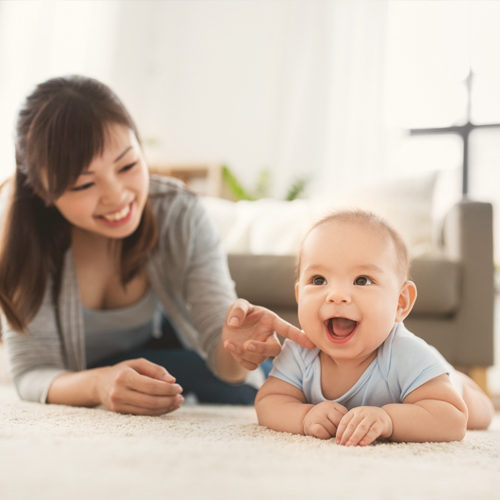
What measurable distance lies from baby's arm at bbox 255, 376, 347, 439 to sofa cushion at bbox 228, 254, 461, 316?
915 mm

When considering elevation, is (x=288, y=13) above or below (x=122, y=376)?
above

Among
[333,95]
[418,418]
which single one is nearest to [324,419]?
[418,418]

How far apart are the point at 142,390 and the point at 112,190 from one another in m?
0.37

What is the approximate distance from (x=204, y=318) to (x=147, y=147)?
9.38ft

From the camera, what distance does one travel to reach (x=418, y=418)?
695mm

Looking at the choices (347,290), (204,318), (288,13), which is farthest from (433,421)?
(288,13)

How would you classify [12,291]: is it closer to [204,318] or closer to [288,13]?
[204,318]

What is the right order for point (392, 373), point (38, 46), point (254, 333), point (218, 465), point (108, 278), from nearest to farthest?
point (218, 465) < point (392, 373) < point (254, 333) < point (108, 278) < point (38, 46)

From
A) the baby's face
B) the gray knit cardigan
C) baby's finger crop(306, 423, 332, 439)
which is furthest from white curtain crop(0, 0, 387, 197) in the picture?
baby's finger crop(306, 423, 332, 439)

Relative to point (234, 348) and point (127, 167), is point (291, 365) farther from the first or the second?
point (127, 167)

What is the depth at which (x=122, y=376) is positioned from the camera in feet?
2.76

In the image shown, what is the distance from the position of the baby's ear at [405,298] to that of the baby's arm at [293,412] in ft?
0.56

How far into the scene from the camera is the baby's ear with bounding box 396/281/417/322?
2.61 feet

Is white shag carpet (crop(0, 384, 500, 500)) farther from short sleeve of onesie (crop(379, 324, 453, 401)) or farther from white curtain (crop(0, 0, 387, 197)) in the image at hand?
white curtain (crop(0, 0, 387, 197))
